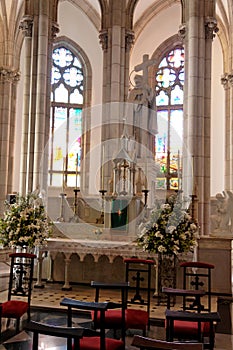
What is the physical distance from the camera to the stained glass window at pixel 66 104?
57.8 ft

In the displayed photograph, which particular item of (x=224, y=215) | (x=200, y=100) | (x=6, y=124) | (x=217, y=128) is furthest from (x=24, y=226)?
(x=217, y=128)

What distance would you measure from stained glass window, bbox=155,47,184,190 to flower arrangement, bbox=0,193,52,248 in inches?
387

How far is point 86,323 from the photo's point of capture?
5.90m

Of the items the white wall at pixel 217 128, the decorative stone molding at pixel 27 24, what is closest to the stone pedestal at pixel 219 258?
the decorative stone molding at pixel 27 24

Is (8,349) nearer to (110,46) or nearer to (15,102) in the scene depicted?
(110,46)

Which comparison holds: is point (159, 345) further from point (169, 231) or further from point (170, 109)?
point (170, 109)

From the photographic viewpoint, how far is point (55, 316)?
622 centimetres

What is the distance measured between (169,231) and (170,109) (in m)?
11.7

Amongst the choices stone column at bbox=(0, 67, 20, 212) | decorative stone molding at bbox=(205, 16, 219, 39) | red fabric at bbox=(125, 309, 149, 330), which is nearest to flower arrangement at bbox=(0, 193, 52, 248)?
red fabric at bbox=(125, 309, 149, 330)

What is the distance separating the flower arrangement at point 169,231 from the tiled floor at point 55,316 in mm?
934

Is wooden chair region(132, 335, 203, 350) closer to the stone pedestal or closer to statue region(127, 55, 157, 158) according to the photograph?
the stone pedestal

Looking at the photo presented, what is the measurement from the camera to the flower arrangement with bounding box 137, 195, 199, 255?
6.67m

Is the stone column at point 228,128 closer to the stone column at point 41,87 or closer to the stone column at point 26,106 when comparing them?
the stone column at point 41,87

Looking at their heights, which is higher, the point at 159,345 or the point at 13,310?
the point at 159,345
